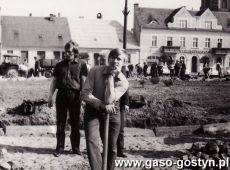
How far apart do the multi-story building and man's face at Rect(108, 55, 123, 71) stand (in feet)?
164

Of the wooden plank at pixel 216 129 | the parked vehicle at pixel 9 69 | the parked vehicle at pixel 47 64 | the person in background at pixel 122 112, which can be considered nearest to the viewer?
the person in background at pixel 122 112

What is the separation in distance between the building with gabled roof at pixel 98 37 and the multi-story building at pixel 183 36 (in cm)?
155

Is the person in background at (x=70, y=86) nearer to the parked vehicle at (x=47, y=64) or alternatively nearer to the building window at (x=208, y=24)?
the parked vehicle at (x=47, y=64)

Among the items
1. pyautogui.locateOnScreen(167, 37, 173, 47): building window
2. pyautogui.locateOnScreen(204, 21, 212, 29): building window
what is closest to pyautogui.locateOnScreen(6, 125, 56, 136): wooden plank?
pyautogui.locateOnScreen(167, 37, 173, 47): building window

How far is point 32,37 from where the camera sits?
171 feet

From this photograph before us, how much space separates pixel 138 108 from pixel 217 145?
517 centimetres

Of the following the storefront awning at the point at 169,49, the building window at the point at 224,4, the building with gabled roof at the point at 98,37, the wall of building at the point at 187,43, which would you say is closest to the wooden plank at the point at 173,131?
the building with gabled roof at the point at 98,37

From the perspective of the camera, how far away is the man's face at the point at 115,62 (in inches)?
217

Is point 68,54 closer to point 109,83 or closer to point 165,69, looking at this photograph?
point 109,83

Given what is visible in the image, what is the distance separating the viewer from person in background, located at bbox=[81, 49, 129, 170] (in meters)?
5.57

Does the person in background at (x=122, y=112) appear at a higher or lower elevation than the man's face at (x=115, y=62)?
lower

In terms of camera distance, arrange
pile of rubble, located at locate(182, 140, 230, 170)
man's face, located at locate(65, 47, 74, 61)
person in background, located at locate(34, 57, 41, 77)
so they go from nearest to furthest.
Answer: pile of rubble, located at locate(182, 140, 230, 170) → man's face, located at locate(65, 47, 74, 61) → person in background, located at locate(34, 57, 41, 77)

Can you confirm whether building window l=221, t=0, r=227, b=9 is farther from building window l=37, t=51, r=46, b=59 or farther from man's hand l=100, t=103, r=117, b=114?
man's hand l=100, t=103, r=117, b=114

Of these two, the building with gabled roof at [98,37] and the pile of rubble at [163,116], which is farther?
the building with gabled roof at [98,37]
